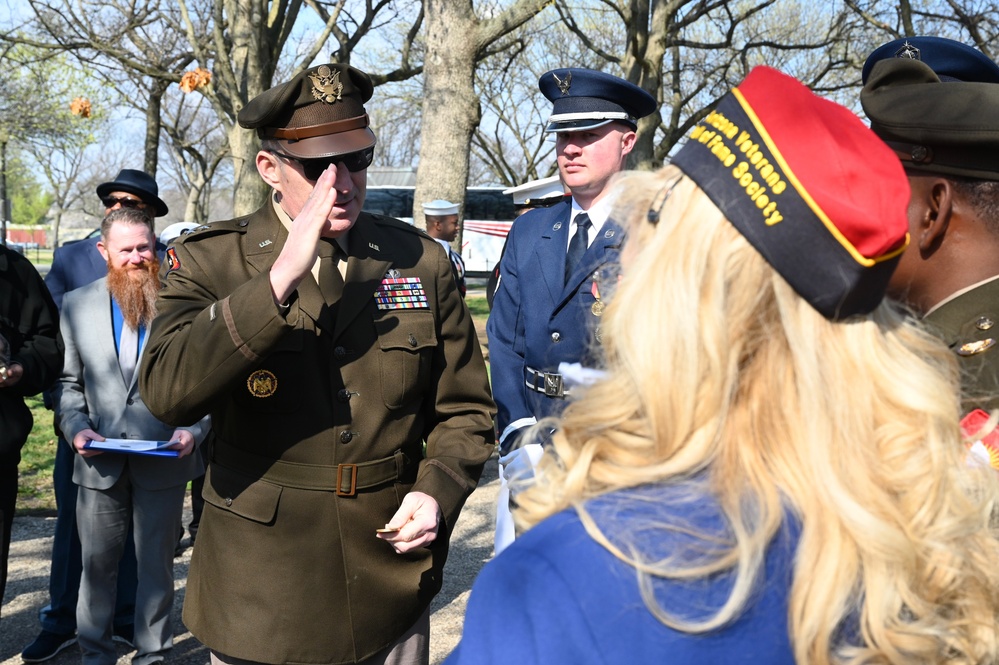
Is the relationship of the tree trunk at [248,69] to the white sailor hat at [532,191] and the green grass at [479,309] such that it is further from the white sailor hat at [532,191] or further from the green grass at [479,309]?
the green grass at [479,309]

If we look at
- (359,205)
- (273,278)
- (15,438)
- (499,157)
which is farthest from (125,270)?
(499,157)

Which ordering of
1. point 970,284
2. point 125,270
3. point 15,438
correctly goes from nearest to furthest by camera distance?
point 970,284
point 15,438
point 125,270

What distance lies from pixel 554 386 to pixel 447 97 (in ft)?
15.1

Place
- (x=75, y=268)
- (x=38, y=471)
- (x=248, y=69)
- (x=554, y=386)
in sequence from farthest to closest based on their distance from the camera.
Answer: (x=248, y=69) → (x=38, y=471) → (x=75, y=268) → (x=554, y=386)

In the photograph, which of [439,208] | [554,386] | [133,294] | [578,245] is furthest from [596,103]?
[439,208]

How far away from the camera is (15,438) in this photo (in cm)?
381

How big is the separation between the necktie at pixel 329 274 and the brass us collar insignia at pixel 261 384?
0.88 ft

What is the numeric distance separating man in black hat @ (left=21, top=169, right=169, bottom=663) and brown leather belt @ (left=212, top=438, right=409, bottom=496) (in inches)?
91.8

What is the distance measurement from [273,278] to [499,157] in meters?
32.5

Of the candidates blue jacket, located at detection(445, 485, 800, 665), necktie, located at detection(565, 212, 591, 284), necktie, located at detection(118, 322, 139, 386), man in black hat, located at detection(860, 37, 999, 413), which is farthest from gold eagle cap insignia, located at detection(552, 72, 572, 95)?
blue jacket, located at detection(445, 485, 800, 665)

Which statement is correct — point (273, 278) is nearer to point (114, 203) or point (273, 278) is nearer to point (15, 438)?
point (15, 438)

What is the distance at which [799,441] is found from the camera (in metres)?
1.10

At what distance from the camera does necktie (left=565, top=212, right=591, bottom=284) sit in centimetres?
382

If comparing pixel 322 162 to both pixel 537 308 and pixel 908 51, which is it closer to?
pixel 537 308
